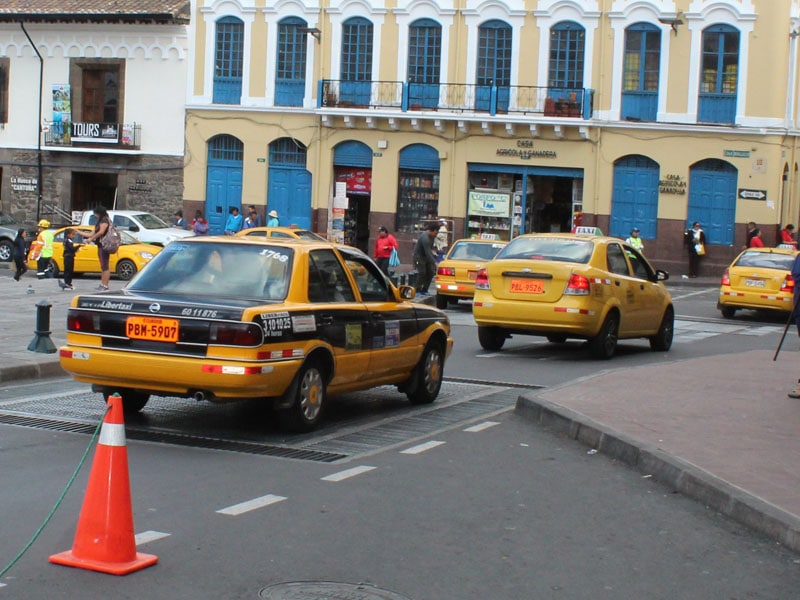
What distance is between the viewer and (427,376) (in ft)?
40.8

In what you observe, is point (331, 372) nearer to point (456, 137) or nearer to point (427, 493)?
point (427, 493)

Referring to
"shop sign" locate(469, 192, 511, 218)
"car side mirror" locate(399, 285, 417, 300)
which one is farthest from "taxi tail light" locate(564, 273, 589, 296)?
Result: "shop sign" locate(469, 192, 511, 218)

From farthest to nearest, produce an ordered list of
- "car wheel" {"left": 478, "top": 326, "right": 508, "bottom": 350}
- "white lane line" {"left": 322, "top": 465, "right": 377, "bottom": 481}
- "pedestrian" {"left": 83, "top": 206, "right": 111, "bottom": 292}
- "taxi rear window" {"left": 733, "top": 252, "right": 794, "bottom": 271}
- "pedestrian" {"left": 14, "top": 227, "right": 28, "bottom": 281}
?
"pedestrian" {"left": 14, "top": 227, "right": 28, "bottom": 281}
"taxi rear window" {"left": 733, "top": 252, "right": 794, "bottom": 271}
"pedestrian" {"left": 83, "top": 206, "right": 111, "bottom": 292}
"car wheel" {"left": 478, "top": 326, "right": 508, "bottom": 350}
"white lane line" {"left": 322, "top": 465, "right": 377, "bottom": 481}

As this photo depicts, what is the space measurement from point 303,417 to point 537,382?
4.99 metres

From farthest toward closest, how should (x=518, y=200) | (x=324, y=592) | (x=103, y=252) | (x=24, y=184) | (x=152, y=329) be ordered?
(x=24, y=184), (x=518, y=200), (x=103, y=252), (x=152, y=329), (x=324, y=592)

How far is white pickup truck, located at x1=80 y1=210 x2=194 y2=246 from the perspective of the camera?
118 feet

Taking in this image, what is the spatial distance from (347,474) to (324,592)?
274 centimetres

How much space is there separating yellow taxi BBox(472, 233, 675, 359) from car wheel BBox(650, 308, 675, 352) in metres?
1.02

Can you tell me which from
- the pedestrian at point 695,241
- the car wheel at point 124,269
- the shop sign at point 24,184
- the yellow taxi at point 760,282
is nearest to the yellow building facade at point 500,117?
the pedestrian at point 695,241

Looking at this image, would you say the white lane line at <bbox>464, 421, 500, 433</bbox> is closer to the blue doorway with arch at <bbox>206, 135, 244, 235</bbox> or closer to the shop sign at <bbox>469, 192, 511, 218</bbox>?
the shop sign at <bbox>469, 192, 511, 218</bbox>

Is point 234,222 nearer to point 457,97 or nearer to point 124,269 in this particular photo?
point 457,97

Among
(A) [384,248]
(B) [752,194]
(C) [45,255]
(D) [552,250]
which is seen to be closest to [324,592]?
(D) [552,250]

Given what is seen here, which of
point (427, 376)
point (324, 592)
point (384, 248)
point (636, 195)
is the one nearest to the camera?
point (324, 592)

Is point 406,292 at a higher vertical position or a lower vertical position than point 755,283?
higher
